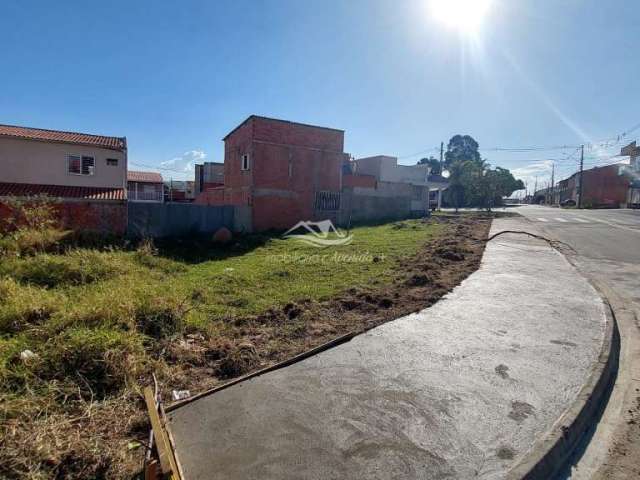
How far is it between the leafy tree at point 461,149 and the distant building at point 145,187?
164 feet

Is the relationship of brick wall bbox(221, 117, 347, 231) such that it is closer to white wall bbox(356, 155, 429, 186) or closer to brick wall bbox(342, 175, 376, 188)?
brick wall bbox(342, 175, 376, 188)

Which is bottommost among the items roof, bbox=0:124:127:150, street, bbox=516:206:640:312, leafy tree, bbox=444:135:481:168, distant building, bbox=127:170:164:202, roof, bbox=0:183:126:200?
street, bbox=516:206:640:312

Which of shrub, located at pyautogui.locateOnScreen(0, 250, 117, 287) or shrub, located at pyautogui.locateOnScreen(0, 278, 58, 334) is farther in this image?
shrub, located at pyautogui.locateOnScreen(0, 250, 117, 287)

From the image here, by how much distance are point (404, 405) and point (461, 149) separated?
67820 mm

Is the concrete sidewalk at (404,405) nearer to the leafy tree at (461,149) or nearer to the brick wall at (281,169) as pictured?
the brick wall at (281,169)

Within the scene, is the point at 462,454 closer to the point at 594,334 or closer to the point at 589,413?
the point at 589,413

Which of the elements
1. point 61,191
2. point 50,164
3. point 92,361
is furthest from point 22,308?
point 50,164

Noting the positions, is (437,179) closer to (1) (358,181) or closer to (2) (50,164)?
(1) (358,181)

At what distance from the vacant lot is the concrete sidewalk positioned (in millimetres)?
446

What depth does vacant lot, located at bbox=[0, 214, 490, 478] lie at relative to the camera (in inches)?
88.9

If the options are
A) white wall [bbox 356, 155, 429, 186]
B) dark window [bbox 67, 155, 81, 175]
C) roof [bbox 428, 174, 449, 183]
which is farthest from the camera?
roof [bbox 428, 174, 449, 183]

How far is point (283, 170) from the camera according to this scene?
56.0ft

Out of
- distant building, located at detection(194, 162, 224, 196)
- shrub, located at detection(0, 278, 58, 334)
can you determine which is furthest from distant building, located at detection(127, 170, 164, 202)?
shrub, located at detection(0, 278, 58, 334)

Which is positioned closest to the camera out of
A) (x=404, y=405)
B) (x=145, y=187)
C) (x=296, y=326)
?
(x=404, y=405)
